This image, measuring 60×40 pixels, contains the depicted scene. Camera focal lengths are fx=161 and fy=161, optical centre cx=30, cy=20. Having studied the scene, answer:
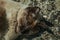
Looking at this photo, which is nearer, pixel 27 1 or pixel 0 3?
pixel 0 3

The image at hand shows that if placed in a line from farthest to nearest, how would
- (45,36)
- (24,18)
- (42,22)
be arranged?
1. (45,36)
2. (42,22)
3. (24,18)

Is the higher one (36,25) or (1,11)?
(1,11)

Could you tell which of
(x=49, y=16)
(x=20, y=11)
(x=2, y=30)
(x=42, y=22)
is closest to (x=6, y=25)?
(x=2, y=30)

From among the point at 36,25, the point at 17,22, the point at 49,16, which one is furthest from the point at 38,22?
the point at 49,16

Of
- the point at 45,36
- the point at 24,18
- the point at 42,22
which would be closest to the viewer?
the point at 24,18

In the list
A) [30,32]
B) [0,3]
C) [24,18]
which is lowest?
[30,32]

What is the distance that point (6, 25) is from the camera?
129cm

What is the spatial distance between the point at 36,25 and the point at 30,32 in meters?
0.07

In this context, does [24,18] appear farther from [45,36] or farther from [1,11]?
[45,36]

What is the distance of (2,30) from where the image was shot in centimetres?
128

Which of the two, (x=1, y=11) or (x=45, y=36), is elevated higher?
(x=1, y=11)

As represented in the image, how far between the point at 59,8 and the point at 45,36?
0.32m

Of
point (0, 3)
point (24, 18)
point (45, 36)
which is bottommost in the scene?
point (45, 36)

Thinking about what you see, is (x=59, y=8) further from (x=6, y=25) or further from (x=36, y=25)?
(x=6, y=25)
